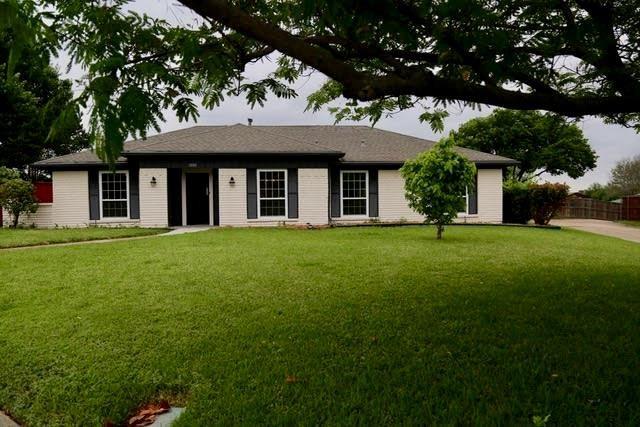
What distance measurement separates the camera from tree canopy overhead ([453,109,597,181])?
115 ft

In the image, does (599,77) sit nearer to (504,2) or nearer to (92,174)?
(504,2)

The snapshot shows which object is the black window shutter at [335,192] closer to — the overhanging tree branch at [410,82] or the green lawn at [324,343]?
the green lawn at [324,343]

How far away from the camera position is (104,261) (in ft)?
28.2

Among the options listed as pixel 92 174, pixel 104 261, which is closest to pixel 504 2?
pixel 104 261

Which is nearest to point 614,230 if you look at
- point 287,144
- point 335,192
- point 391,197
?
point 391,197

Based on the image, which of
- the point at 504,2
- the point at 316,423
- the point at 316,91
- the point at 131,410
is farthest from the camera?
the point at 316,91

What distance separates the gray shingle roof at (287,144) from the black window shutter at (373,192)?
0.70 meters

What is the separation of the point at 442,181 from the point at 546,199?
10.6 m

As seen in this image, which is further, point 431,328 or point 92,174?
point 92,174

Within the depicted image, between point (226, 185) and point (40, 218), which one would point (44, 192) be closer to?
point (40, 218)

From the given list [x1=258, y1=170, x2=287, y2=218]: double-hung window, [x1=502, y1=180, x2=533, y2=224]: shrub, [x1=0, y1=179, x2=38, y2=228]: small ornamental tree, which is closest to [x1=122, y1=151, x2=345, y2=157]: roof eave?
[x1=258, y1=170, x2=287, y2=218]: double-hung window

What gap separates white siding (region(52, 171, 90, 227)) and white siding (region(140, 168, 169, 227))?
2409mm

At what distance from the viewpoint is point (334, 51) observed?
4758 mm

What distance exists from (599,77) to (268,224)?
45.9 ft
